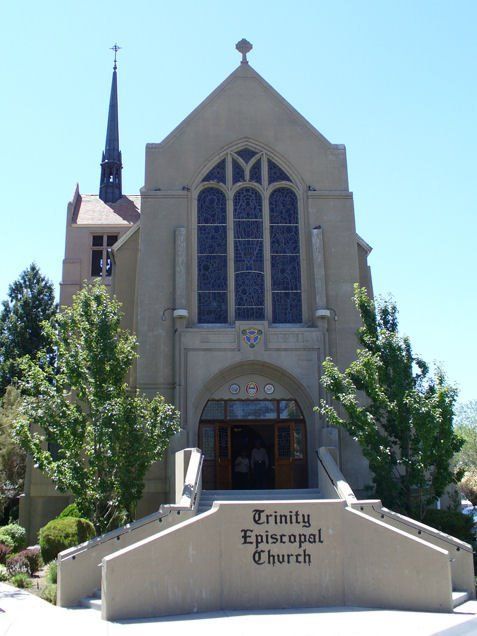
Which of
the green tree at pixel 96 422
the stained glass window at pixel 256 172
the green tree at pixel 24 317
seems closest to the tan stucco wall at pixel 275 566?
the green tree at pixel 96 422

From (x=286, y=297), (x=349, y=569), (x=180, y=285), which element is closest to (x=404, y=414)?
(x=349, y=569)

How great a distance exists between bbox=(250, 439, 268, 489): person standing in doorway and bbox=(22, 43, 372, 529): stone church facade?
0.22 meters

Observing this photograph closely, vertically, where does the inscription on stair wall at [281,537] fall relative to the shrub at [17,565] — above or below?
above

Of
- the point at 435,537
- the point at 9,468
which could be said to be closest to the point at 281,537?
the point at 435,537

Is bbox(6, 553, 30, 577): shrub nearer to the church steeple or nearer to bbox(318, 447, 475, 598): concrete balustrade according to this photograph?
bbox(318, 447, 475, 598): concrete balustrade

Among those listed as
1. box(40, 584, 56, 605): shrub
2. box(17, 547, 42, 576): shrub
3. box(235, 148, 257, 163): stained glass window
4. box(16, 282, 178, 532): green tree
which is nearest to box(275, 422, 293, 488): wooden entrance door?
box(16, 282, 178, 532): green tree

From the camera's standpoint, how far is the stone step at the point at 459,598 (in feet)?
44.8

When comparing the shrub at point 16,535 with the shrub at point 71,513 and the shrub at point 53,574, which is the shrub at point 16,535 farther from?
the shrub at point 53,574

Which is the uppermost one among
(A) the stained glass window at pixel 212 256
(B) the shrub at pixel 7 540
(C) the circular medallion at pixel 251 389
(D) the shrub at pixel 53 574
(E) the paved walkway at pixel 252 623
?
(A) the stained glass window at pixel 212 256

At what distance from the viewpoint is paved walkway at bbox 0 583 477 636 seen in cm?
1134

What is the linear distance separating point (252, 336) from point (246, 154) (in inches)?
258

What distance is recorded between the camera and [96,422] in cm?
1655

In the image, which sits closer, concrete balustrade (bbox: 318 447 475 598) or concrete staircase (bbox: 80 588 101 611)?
concrete staircase (bbox: 80 588 101 611)

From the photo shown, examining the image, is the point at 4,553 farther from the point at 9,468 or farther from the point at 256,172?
the point at 256,172
